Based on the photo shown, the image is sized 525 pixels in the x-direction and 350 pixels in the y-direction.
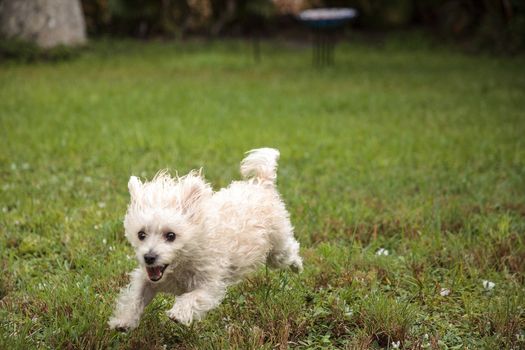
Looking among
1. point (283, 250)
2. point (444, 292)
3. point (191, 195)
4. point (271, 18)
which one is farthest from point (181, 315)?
point (271, 18)

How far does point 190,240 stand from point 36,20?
52.7 ft

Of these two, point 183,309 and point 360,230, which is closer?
point 183,309

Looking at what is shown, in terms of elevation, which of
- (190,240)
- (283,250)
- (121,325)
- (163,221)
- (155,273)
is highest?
(163,221)

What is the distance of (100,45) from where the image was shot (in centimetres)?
2052

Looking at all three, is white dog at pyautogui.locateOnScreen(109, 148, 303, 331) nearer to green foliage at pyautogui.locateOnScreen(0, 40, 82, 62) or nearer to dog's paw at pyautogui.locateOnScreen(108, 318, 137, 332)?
dog's paw at pyautogui.locateOnScreen(108, 318, 137, 332)

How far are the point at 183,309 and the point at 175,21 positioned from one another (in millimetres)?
21324

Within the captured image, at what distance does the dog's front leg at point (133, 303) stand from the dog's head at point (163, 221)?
0.23 m

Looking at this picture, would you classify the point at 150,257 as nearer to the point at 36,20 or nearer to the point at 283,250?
the point at 283,250

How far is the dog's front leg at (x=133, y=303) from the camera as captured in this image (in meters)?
3.30

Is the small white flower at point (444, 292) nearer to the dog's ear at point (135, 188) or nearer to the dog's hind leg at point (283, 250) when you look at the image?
the dog's hind leg at point (283, 250)

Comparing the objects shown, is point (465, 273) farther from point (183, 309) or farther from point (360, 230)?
point (183, 309)

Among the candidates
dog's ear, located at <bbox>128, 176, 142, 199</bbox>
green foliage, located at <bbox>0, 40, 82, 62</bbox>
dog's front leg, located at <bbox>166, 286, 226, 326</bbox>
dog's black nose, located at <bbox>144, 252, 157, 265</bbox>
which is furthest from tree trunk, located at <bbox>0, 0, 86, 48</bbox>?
dog's black nose, located at <bbox>144, 252, 157, 265</bbox>

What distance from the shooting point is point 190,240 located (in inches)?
130

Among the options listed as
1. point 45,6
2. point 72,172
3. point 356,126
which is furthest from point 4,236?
point 45,6
